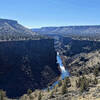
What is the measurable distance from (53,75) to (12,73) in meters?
25.1

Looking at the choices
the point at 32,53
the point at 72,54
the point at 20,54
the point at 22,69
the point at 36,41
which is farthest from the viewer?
the point at 72,54

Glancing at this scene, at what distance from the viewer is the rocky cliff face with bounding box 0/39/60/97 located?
77.0m

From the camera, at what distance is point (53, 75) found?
3819 inches

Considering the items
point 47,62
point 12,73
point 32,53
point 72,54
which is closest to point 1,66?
point 12,73

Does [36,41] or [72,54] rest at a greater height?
[36,41]

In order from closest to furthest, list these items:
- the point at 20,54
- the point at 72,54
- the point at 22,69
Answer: the point at 22,69 → the point at 20,54 → the point at 72,54

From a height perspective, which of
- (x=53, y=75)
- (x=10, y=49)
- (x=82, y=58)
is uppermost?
(x=10, y=49)

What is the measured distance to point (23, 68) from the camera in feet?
288

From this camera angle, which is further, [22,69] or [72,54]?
[72,54]

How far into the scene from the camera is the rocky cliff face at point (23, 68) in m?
77.0

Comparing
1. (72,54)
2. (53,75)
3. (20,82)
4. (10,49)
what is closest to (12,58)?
(10,49)

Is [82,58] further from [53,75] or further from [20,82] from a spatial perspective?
[20,82]

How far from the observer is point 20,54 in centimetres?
9388

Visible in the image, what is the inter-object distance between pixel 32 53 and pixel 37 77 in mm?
20927
